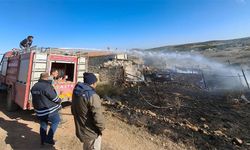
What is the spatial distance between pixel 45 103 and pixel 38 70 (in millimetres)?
2644

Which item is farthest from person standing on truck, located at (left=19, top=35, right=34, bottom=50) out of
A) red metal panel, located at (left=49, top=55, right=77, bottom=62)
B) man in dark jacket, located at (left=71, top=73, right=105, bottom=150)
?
man in dark jacket, located at (left=71, top=73, right=105, bottom=150)

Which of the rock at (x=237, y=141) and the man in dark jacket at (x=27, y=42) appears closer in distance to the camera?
the rock at (x=237, y=141)

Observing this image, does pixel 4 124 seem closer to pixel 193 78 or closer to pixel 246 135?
pixel 246 135

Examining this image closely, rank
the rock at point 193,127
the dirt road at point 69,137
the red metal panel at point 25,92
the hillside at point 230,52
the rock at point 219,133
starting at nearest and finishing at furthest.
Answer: the dirt road at point 69,137, the rock at point 219,133, the rock at point 193,127, the red metal panel at point 25,92, the hillside at point 230,52

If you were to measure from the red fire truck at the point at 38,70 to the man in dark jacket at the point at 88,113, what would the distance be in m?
4.10

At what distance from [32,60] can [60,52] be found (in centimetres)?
119

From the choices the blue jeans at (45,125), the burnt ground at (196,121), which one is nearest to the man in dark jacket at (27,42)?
the burnt ground at (196,121)

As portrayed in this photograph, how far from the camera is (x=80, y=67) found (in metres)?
8.05

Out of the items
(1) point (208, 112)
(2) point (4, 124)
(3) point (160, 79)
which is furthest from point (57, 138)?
(3) point (160, 79)

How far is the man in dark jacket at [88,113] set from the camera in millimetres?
2969

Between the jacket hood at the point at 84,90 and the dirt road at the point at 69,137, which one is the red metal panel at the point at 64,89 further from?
the jacket hood at the point at 84,90

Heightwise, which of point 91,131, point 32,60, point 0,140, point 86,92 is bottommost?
point 0,140

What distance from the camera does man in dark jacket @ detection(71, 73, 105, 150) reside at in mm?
2969

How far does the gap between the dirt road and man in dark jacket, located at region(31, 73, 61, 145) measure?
55 centimetres
